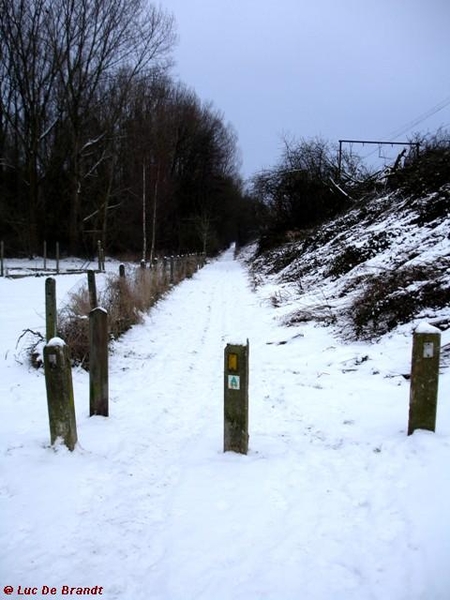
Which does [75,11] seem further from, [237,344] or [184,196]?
[237,344]

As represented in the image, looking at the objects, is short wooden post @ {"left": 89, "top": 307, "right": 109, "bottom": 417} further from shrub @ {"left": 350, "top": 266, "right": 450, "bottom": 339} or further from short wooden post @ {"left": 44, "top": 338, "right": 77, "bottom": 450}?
shrub @ {"left": 350, "top": 266, "right": 450, "bottom": 339}

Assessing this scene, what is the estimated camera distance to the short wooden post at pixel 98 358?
15.2 feet

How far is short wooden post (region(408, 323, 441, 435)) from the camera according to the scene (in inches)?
156

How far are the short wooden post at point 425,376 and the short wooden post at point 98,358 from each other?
298 cm

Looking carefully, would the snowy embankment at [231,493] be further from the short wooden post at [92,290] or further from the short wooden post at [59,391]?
the short wooden post at [92,290]

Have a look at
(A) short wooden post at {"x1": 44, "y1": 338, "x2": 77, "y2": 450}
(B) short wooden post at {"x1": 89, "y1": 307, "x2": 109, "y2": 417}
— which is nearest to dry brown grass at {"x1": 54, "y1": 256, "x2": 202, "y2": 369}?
(B) short wooden post at {"x1": 89, "y1": 307, "x2": 109, "y2": 417}

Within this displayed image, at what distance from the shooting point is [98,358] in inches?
183

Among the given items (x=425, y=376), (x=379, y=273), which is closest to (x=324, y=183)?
(x=379, y=273)

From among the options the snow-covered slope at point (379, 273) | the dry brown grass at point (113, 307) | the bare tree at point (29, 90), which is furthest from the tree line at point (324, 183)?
the bare tree at point (29, 90)

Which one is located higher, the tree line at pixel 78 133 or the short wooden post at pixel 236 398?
the tree line at pixel 78 133

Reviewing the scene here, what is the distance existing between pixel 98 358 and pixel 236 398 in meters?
1.56

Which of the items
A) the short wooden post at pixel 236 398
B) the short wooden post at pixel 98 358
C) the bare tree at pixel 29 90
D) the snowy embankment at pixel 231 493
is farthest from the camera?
the bare tree at pixel 29 90

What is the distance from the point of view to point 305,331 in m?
8.62

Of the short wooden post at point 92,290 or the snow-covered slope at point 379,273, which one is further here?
the short wooden post at point 92,290
